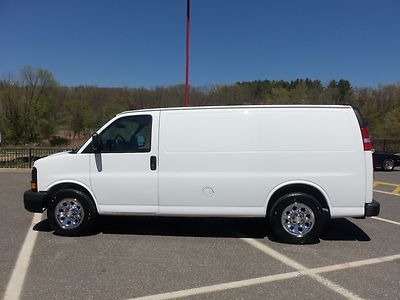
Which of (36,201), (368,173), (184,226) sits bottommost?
(184,226)

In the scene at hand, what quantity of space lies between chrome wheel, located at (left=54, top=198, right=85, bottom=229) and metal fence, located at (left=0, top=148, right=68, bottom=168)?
1219 cm

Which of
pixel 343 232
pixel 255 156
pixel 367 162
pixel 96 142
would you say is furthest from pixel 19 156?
pixel 367 162

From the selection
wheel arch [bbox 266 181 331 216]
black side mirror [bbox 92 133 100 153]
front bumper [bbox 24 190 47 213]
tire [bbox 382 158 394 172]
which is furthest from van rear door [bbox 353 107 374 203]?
tire [bbox 382 158 394 172]

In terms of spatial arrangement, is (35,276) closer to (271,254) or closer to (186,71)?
(271,254)

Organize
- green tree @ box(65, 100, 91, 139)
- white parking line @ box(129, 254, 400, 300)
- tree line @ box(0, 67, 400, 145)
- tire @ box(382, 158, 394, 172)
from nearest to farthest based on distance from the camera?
white parking line @ box(129, 254, 400, 300) < tire @ box(382, 158, 394, 172) < tree line @ box(0, 67, 400, 145) < green tree @ box(65, 100, 91, 139)

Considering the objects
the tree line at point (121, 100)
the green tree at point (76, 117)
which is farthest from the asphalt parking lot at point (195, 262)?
the green tree at point (76, 117)

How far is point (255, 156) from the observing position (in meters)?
5.30

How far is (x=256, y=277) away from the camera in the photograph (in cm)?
410

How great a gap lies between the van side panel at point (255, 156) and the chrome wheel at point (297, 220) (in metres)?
0.35

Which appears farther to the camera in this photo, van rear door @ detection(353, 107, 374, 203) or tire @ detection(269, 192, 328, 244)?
tire @ detection(269, 192, 328, 244)

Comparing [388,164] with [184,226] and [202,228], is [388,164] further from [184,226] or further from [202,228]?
[184,226]

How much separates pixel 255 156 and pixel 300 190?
84 centimetres

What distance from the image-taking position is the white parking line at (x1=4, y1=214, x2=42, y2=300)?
3645mm

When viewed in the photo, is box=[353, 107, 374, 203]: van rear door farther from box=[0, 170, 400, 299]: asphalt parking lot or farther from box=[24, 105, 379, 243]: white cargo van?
box=[0, 170, 400, 299]: asphalt parking lot
